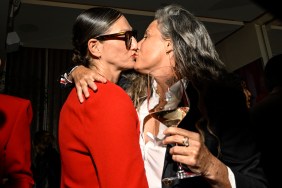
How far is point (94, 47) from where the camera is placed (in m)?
1.23

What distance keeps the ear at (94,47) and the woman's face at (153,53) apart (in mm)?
218

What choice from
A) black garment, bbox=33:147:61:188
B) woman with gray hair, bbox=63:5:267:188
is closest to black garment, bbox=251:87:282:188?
woman with gray hair, bbox=63:5:267:188

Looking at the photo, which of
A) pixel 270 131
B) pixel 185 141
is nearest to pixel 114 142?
pixel 185 141

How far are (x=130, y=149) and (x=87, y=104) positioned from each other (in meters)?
0.19

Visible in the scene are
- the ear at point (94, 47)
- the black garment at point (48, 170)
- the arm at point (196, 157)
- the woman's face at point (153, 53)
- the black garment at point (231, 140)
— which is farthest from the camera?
the black garment at point (48, 170)

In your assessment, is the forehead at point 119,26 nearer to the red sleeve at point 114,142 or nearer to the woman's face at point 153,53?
the woman's face at point 153,53

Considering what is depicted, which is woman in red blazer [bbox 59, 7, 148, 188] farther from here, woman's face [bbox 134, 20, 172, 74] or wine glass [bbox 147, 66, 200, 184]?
woman's face [bbox 134, 20, 172, 74]

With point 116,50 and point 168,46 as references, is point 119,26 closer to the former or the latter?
point 116,50

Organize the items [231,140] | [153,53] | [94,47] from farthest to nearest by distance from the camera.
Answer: [153,53], [94,47], [231,140]

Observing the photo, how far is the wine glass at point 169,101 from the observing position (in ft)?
2.72

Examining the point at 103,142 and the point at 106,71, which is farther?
the point at 106,71

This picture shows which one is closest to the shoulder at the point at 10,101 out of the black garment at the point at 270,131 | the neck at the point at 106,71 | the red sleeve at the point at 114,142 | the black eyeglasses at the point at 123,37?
the neck at the point at 106,71

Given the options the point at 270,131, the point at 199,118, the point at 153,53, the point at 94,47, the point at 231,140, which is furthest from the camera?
the point at 270,131

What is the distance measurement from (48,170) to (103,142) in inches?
127
